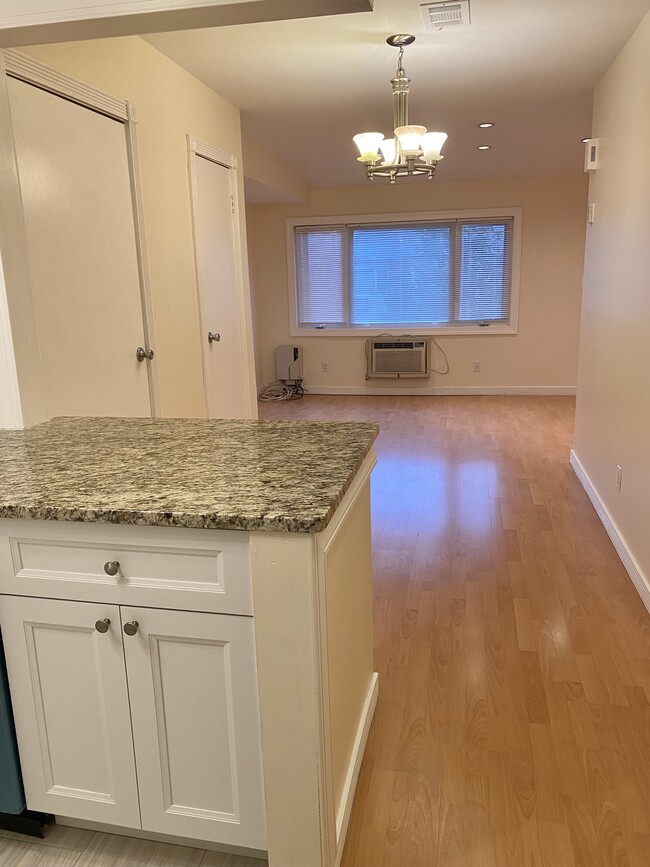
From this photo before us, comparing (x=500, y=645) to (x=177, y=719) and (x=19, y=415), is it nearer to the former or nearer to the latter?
(x=177, y=719)

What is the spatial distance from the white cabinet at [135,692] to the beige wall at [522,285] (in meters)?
6.59

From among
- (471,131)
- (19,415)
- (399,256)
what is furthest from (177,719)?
(399,256)

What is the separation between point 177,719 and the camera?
132 centimetres

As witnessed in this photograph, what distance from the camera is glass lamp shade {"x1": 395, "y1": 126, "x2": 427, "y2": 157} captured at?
3.26 metres

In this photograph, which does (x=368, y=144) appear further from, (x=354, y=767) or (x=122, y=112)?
(x=354, y=767)

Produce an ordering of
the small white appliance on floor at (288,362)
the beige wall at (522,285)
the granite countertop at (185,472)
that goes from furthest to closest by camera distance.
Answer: the small white appliance on floor at (288,362), the beige wall at (522,285), the granite countertop at (185,472)

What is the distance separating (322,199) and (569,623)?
618 cm

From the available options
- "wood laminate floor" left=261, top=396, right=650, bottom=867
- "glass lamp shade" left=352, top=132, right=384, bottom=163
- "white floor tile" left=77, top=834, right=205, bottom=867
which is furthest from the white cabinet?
"glass lamp shade" left=352, top=132, right=384, bottom=163

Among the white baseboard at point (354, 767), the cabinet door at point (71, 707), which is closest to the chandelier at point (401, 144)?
the white baseboard at point (354, 767)

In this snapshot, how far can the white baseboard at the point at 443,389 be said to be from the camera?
7.41m

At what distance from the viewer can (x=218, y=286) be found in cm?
392

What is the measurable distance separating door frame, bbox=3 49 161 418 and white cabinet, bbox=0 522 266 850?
5.61 ft

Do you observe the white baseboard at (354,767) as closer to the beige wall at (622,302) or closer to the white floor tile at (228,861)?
the white floor tile at (228,861)

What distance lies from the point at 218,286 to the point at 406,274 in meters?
4.06
